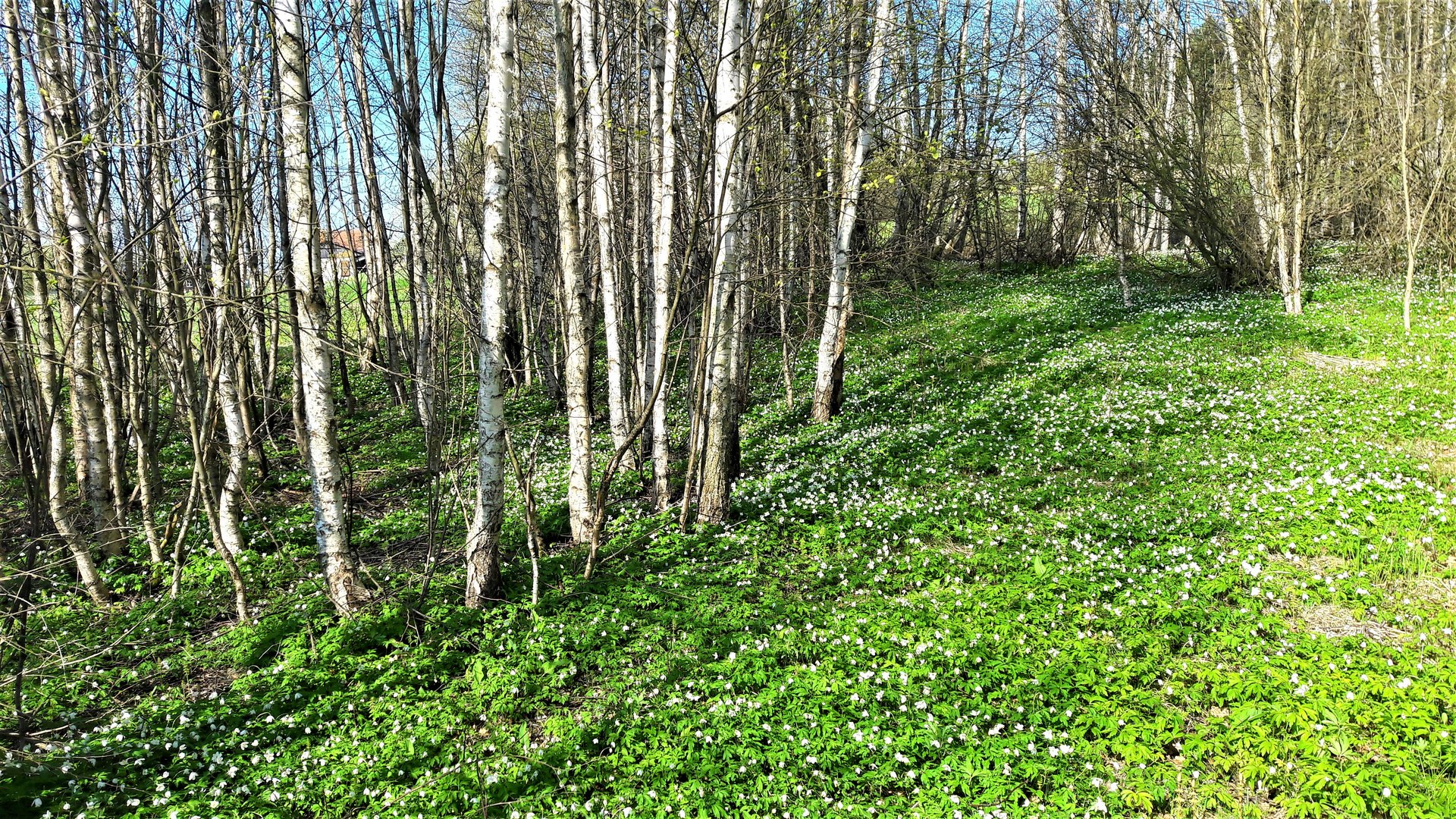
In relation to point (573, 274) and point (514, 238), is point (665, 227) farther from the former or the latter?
point (514, 238)

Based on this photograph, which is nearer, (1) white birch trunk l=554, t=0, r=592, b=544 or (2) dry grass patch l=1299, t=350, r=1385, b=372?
(1) white birch trunk l=554, t=0, r=592, b=544

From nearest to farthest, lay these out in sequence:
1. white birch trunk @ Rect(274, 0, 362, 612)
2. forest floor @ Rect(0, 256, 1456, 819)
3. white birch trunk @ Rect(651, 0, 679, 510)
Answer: forest floor @ Rect(0, 256, 1456, 819), white birch trunk @ Rect(274, 0, 362, 612), white birch trunk @ Rect(651, 0, 679, 510)

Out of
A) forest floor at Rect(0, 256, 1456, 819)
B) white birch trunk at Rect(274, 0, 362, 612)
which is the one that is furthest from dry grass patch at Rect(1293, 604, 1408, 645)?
white birch trunk at Rect(274, 0, 362, 612)

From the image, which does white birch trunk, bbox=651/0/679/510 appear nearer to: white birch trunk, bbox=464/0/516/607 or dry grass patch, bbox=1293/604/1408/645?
white birch trunk, bbox=464/0/516/607

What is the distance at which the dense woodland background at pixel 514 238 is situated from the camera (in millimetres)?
6055

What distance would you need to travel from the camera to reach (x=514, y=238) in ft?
55.8

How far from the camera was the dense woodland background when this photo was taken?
6055 millimetres

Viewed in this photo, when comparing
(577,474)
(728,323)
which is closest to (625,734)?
(577,474)

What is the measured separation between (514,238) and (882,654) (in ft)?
46.7

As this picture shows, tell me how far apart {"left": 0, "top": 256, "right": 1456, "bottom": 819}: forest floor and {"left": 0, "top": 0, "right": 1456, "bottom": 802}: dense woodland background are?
0.55 meters

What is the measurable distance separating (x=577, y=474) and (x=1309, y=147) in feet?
65.7

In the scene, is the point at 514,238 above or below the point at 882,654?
above

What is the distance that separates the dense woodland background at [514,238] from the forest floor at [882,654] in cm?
55

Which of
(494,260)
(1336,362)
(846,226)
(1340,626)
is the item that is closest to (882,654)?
(1340,626)
